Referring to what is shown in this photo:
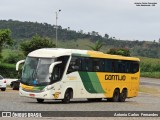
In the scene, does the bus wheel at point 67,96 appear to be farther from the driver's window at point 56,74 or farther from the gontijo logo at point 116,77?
the gontijo logo at point 116,77

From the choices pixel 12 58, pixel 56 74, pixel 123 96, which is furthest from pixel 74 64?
pixel 12 58

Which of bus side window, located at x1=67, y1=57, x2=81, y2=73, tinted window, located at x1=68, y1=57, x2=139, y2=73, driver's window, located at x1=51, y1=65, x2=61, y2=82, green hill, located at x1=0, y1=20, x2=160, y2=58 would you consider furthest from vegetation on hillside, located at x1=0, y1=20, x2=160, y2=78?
driver's window, located at x1=51, y1=65, x2=61, y2=82

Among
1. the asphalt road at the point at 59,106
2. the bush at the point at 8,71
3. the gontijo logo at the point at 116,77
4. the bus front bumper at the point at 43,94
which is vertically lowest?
the bush at the point at 8,71

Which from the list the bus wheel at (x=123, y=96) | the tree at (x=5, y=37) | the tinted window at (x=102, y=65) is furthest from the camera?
the tree at (x=5, y=37)

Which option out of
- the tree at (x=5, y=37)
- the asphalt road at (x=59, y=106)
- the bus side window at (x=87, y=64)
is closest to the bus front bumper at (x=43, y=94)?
the asphalt road at (x=59, y=106)

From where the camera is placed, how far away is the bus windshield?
31.5 metres

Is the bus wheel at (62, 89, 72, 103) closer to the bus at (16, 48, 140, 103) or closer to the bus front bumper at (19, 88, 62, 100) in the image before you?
the bus at (16, 48, 140, 103)

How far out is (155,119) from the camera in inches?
914

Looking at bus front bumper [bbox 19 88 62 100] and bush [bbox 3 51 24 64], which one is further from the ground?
bus front bumper [bbox 19 88 62 100]

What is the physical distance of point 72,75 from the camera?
109 feet

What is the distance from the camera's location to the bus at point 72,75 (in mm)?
31516

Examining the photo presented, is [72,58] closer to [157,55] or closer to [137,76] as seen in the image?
[137,76]

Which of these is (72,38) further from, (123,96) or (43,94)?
(43,94)

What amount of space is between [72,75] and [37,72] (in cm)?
264
